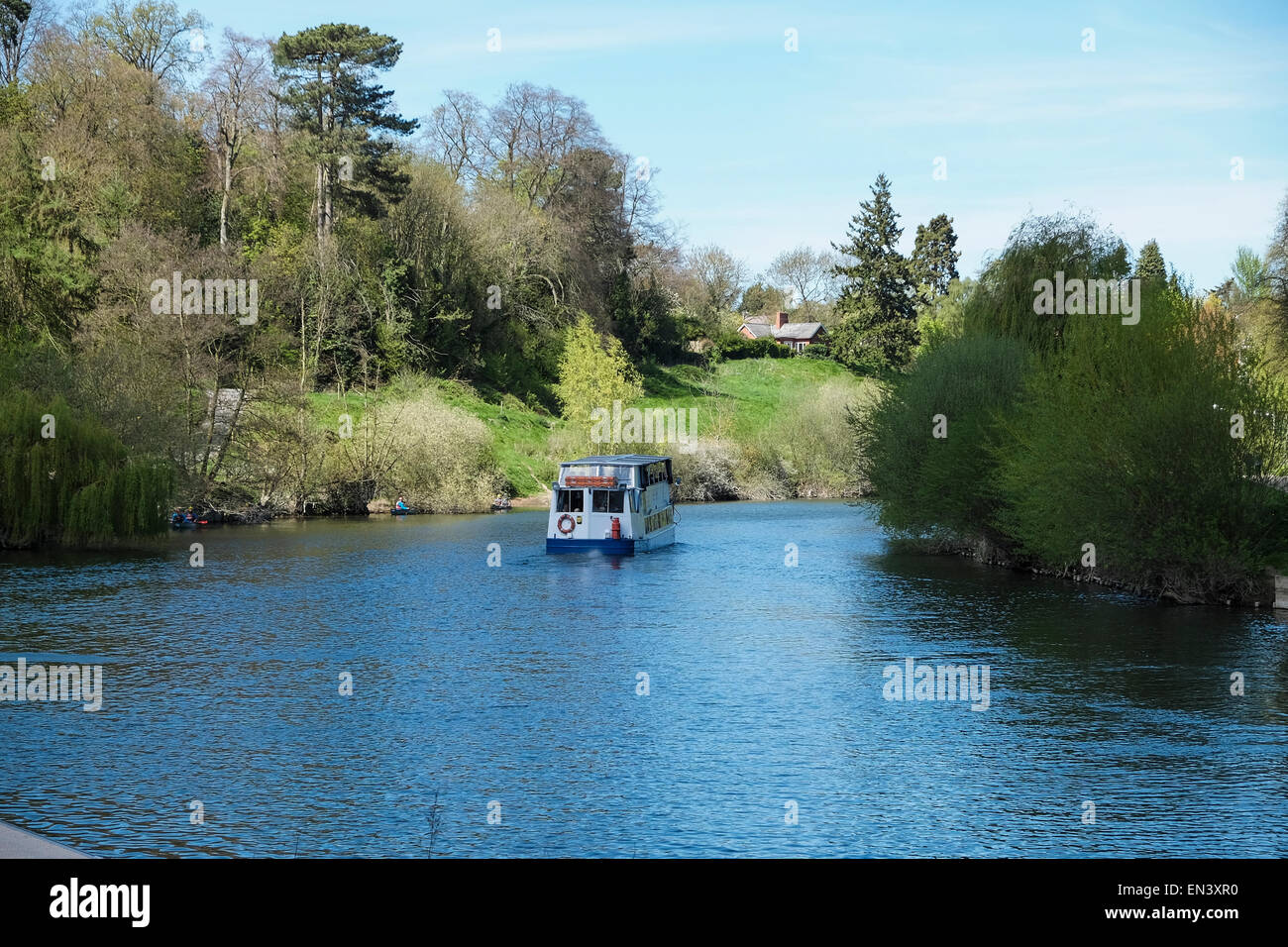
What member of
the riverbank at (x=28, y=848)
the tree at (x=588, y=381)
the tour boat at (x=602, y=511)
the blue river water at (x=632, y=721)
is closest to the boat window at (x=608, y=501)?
the tour boat at (x=602, y=511)

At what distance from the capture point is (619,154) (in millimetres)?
99562

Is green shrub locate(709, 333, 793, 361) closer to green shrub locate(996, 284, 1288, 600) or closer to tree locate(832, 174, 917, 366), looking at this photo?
tree locate(832, 174, 917, 366)

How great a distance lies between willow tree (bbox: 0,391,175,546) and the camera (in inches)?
1554

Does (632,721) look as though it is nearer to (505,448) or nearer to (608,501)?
(608,501)

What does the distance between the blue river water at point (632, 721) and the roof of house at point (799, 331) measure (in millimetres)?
108943

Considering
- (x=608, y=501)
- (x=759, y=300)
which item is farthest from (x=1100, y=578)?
(x=759, y=300)

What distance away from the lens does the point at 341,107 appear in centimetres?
7606

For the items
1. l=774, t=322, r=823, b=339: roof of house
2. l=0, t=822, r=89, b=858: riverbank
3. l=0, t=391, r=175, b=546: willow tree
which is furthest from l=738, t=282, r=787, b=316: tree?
l=0, t=822, r=89, b=858: riverbank

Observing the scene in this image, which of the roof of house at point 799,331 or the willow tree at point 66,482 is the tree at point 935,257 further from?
the willow tree at point 66,482

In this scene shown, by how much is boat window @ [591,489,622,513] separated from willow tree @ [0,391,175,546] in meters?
15.1

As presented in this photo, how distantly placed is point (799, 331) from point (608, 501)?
10374cm

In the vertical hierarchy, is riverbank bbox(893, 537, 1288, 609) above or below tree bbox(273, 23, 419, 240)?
below

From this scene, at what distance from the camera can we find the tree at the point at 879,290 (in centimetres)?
10581

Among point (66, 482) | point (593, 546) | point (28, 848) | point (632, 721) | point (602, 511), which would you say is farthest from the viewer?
point (602, 511)
